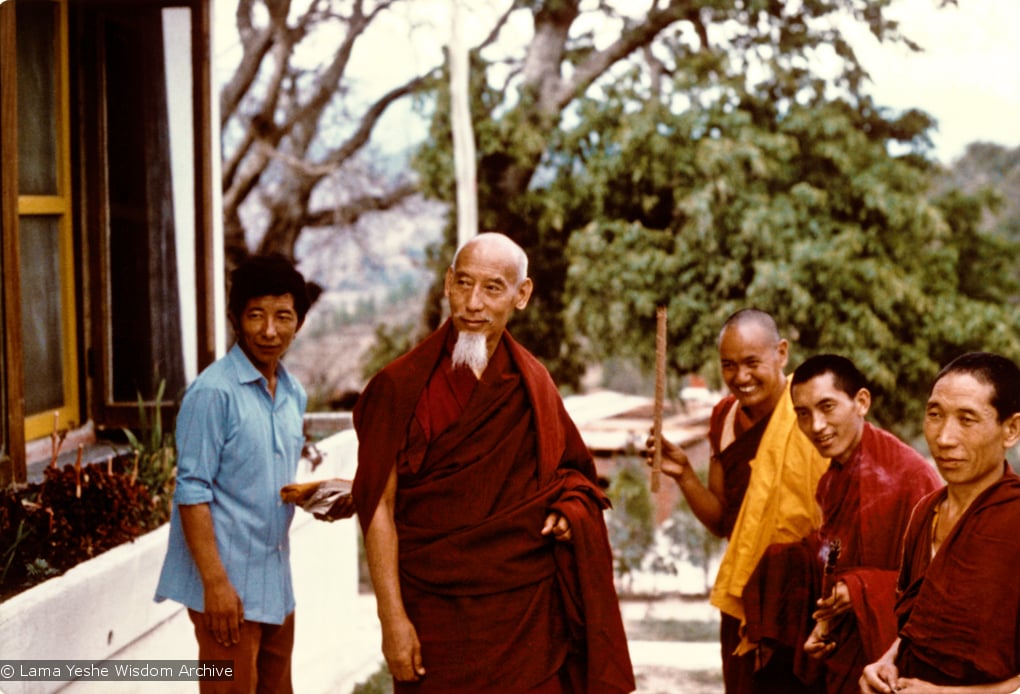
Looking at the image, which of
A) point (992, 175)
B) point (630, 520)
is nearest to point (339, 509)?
point (630, 520)

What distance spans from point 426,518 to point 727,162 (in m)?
6.09

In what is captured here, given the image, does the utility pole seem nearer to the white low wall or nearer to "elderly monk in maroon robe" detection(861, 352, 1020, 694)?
the white low wall

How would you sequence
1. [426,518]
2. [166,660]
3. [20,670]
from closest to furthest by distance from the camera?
1. [426,518]
2. [20,670]
3. [166,660]

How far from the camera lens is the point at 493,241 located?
3.21 meters

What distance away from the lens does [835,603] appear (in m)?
3.25

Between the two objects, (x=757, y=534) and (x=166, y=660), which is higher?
(x=757, y=534)

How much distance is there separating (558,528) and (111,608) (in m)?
1.76

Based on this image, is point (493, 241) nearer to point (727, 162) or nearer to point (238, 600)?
point (238, 600)

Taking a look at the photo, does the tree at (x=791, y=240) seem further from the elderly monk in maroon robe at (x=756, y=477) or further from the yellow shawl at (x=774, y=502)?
the yellow shawl at (x=774, y=502)

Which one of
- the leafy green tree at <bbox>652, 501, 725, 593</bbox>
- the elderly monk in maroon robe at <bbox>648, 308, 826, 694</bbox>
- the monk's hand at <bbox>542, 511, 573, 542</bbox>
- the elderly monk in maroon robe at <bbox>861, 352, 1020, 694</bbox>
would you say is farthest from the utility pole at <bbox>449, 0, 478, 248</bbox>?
the elderly monk in maroon robe at <bbox>861, 352, 1020, 694</bbox>

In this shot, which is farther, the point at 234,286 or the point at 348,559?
the point at 348,559

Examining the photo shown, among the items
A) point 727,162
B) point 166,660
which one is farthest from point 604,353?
point 166,660

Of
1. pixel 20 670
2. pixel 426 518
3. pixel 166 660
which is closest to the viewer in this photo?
pixel 426 518

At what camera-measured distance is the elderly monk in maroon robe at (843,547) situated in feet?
10.6
